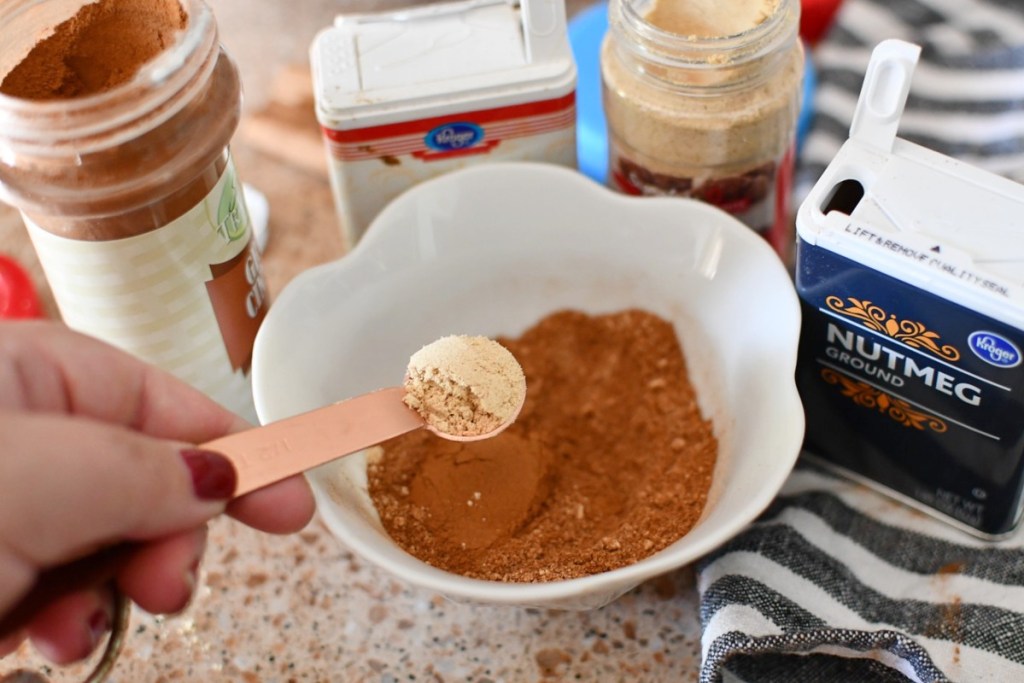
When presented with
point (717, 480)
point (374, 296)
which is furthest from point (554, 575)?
point (374, 296)

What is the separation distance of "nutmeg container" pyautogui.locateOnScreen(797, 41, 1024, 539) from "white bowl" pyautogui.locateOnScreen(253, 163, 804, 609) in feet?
0.15

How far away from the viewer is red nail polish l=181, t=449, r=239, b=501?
453 mm

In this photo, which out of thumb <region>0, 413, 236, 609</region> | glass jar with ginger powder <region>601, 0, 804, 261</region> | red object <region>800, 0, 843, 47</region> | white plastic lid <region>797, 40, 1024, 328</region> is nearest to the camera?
thumb <region>0, 413, 236, 609</region>

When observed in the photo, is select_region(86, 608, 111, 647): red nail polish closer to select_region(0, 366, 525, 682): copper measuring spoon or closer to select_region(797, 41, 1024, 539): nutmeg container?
select_region(0, 366, 525, 682): copper measuring spoon

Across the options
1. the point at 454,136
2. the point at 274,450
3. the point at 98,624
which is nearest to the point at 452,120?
the point at 454,136

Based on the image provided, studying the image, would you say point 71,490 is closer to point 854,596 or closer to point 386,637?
point 386,637

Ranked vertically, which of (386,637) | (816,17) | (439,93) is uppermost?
(439,93)

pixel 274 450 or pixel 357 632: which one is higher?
pixel 274 450

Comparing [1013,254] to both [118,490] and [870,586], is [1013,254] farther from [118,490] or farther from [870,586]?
[118,490]

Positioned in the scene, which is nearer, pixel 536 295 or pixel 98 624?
pixel 98 624

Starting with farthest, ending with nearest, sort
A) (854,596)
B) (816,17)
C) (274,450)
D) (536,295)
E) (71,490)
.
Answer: (816,17)
(536,295)
(854,596)
(274,450)
(71,490)

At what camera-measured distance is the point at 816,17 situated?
915 mm

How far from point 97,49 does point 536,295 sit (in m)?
0.31

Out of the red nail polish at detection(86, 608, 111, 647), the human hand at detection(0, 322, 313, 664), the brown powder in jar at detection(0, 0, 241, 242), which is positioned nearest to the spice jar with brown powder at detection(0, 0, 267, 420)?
the brown powder in jar at detection(0, 0, 241, 242)
